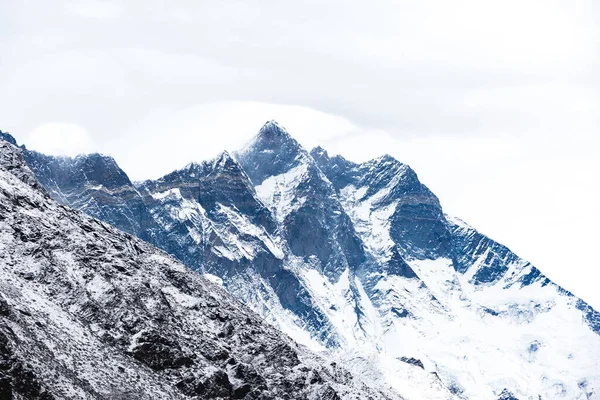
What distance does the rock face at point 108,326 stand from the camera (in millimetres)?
126938

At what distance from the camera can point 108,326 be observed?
14325 cm

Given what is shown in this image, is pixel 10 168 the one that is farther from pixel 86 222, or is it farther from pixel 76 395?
pixel 76 395

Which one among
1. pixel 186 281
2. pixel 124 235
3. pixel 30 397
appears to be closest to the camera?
pixel 30 397

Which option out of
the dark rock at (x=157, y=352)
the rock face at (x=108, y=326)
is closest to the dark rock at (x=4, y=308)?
the rock face at (x=108, y=326)

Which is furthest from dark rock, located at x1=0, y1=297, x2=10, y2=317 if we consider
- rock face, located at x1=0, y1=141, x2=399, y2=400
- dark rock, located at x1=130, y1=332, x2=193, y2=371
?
dark rock, located at x1=130, y1=332, x2=193, y2=371

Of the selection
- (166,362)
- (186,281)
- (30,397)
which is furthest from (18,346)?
(186,281)

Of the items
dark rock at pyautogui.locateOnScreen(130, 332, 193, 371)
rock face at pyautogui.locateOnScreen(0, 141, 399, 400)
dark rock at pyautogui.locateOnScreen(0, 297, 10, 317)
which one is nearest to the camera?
dark rock at pyautogui.locateOnScreen(0, 297, 10, 317)

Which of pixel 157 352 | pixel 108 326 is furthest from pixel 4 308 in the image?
pixel 157 352

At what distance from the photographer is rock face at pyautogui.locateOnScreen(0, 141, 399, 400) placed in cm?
12694

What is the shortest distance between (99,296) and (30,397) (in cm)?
3013

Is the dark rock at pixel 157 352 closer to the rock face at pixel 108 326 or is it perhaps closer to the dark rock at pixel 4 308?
the rock face at pixel 108 326

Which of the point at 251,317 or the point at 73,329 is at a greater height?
the point at 251,317

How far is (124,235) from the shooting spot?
605 ft

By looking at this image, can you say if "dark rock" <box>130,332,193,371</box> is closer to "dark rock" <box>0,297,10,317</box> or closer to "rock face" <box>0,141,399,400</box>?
"rock face" <box>0,141,399,400</box>
